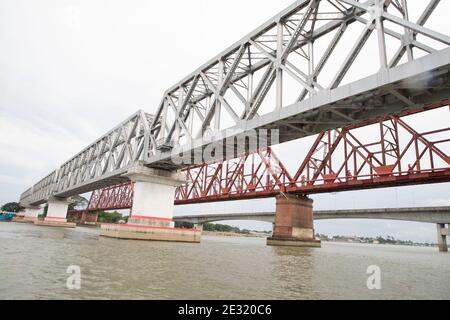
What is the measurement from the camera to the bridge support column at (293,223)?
39562 millimetres

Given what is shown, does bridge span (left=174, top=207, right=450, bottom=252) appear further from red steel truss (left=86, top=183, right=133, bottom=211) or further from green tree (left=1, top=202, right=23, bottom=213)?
green tree (left=1, top=202, right=23, bottom=213)

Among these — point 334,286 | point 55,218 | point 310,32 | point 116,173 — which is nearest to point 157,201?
point 116,173

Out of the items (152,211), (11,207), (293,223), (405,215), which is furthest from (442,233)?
(11,207)

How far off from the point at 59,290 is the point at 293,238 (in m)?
35.7

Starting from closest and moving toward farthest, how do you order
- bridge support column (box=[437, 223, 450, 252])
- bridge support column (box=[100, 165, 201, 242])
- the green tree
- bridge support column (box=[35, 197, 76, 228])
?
bridge support column (box=[100, 165, 201, 242])
bridge support column (box=[437, 223, 450, 252])
bridge support column (box=[35, 197, 76, 228])
the green tree

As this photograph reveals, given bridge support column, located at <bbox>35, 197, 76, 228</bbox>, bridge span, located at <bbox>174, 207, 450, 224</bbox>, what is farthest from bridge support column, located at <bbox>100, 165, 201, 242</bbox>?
bridge span, located at <bbox>174, 207, 450, 224</bbox>

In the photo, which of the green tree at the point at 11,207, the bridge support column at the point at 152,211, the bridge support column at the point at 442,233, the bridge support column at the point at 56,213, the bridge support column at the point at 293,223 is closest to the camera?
the bridge support column at the point at 152,211

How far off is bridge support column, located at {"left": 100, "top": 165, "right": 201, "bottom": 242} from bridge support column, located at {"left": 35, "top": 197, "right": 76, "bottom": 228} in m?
48.6

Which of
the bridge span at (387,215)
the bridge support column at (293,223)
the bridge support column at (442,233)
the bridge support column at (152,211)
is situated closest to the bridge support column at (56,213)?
the bridge support column at (152,211)

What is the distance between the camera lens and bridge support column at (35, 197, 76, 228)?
72.3 metres

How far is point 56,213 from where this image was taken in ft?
248

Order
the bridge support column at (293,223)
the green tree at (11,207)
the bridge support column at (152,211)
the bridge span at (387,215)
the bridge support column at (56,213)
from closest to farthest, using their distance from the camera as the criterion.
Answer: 1. the bridge support column at (152,211)
2. the bridge support column at (293,223)
3. the bridge span at (387,215)
4. the bridge support column at (56,213)
5. the green tree at (11,207)

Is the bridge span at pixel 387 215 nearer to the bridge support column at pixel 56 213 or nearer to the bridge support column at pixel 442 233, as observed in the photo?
the bridge support column at pixel 442 233

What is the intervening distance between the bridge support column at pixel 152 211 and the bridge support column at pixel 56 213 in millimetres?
48613
